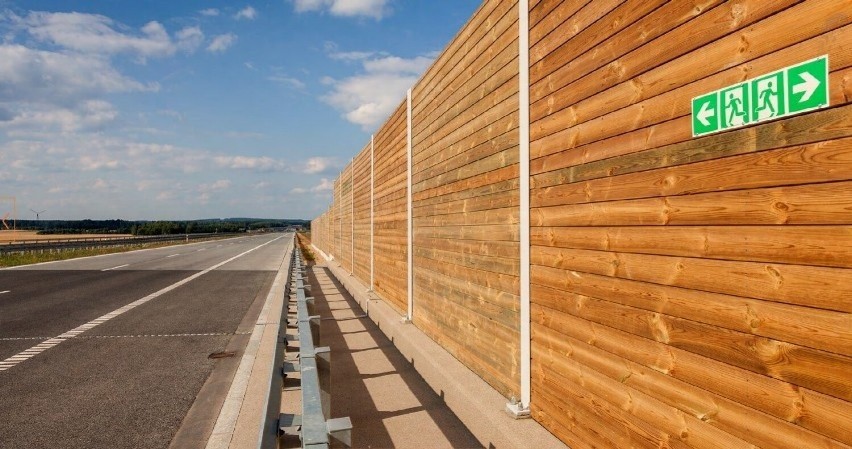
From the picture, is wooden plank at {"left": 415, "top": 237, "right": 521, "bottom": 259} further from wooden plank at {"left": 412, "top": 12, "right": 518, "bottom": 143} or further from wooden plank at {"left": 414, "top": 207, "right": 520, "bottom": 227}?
wooden plank at {"left": 412, "top": 12, "right": 518, "bottom": 143}

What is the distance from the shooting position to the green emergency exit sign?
190 centimetres

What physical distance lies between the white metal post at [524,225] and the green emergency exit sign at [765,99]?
1.70m

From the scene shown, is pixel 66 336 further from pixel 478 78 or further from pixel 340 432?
pixel 340 432

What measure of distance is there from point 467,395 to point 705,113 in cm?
309

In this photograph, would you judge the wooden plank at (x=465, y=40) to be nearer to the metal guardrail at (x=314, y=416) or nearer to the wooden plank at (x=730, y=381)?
the wooden plank at (x=730, y=381)

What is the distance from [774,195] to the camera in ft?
6.74

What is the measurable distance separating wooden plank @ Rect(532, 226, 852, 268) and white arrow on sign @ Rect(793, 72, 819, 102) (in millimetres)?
476

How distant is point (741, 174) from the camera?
219 centimetres

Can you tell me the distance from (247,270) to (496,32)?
63.1 feet

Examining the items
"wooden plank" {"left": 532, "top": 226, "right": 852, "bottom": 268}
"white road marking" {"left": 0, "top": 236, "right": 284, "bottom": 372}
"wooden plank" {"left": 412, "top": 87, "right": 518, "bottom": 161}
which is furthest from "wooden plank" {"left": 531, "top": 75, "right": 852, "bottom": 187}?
"white road marking" {"left": 0, "top": 236, "right": 284, "bottom": 372}

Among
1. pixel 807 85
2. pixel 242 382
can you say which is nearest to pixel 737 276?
pixel 807 85

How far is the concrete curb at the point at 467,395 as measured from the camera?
3.73 metres

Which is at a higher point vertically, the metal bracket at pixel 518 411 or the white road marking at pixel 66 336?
the metal bracket at pixel 518 411

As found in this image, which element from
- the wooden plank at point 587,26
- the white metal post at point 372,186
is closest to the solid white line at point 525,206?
the wooden plank at point 587,26
